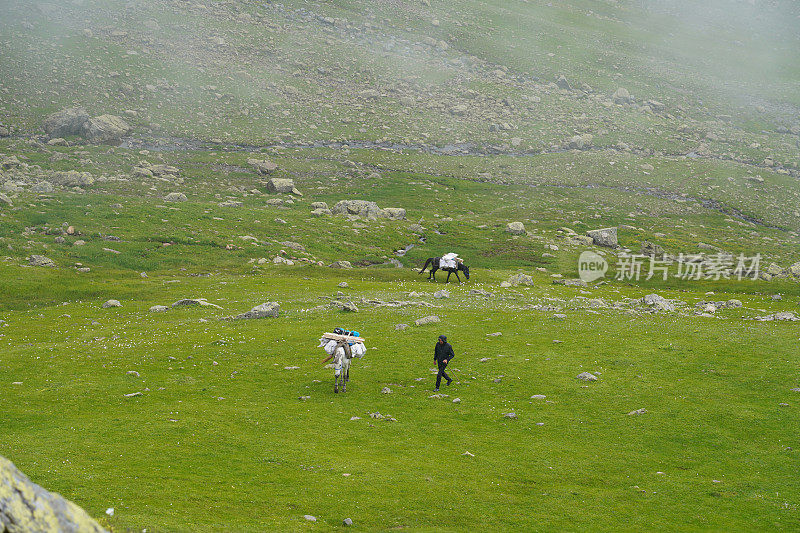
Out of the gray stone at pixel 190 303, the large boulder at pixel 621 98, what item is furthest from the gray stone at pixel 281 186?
the large boulder at pixel 621 98

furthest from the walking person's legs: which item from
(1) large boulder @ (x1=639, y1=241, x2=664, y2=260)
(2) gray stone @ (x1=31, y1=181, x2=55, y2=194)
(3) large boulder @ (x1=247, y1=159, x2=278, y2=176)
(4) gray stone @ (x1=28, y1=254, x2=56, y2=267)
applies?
(3) large boulder @ (x1=247, y1=159, x2=278, y2=176)

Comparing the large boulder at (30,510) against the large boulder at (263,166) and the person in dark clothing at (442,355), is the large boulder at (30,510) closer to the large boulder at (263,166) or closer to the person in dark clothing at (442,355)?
the person in dark clothing at (442,355)

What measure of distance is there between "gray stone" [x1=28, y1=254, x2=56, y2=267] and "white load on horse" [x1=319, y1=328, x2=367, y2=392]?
129 feet

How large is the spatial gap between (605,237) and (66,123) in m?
92.4

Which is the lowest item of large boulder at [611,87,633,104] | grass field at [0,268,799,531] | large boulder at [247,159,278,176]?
grass field at [0,268,799,531]

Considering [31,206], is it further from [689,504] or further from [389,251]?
[689,504]

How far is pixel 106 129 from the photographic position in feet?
346

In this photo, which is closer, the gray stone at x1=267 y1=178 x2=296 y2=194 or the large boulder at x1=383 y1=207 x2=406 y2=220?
the large boulder at x1=383 y1=207 x2=406 y2=220

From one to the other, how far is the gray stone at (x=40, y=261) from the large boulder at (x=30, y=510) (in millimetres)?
53169

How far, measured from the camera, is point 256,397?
1135 inches

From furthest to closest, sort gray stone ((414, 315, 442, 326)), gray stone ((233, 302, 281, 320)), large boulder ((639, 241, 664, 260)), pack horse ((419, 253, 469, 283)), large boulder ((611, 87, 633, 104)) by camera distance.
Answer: large boulder ((611, 87, 633, 104)) < large boulder ((639, 241, 664, 260)) < pack horse ((419, 253, 469, 283)) < gray stone ((233, 302, 281, 320)) < gray stone ((414, 315, 442, 326))

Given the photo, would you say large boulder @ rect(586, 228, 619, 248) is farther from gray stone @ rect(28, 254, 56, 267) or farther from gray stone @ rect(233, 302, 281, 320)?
gray stone @ rect(28, 254, 56, 267)

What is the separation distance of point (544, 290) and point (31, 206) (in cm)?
5888

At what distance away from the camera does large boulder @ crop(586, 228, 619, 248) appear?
282ft
